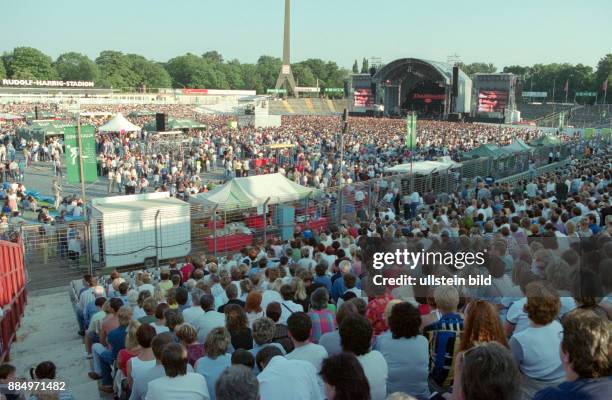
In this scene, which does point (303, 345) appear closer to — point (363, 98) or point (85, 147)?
point (85, 147)

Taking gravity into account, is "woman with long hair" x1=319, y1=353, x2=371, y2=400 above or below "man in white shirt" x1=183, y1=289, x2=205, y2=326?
above

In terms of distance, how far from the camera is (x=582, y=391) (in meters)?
2.00

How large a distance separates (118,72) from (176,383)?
111 m

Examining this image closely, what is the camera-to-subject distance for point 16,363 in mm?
6441

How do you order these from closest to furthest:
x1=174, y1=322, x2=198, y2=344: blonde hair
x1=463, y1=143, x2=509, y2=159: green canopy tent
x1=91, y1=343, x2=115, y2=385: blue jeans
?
1. x1=174, y1=322, x2=198, y2=344: blonde hair
2. x1=91, y1=343, x2=115, y2=385: blue jeans
3. x1=463, y1=143, x2=509, y2=159: green canopy tent

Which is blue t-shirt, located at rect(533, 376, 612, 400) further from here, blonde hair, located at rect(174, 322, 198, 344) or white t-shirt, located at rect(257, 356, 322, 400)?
blonde hair, located at rect(174, 322, 198, 344)

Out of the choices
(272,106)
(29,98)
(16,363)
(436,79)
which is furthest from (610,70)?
(16,363)

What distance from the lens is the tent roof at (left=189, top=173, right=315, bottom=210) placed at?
12383mm

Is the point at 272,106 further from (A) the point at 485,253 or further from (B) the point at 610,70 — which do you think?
(A) the point at 485,253

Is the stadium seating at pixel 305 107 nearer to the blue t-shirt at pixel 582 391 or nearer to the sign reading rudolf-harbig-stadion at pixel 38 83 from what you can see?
the sign reading rudolf-harbig-stadion at pixel 38 83

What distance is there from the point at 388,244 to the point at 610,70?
85838 mm

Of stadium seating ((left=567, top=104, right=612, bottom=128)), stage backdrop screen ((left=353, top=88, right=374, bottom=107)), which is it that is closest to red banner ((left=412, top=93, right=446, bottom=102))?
stage backdrop screen ((left=353, top=88, right=374, bottom=107))

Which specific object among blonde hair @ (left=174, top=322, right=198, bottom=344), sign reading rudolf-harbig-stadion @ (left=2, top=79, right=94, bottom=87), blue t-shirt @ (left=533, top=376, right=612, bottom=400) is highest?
sign reading rudolf-harbig-stadion @ (left=2, top=79, right=94, bottom=87)

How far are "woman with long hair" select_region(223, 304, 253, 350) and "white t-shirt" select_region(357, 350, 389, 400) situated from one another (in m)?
1.28
